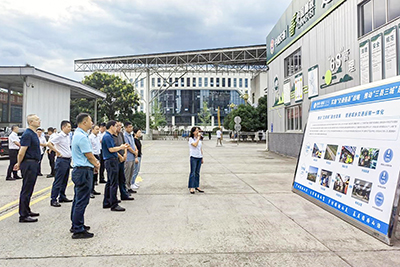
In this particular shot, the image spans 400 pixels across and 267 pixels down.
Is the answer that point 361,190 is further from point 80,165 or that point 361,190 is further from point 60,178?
point 60,178

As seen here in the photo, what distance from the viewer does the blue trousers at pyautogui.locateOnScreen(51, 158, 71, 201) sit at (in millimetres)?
5941

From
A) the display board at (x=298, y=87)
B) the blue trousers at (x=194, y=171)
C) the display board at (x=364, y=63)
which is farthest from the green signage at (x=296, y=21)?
the blue trousers at (x=194, y=171)

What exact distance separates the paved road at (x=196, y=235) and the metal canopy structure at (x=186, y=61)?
2766cm

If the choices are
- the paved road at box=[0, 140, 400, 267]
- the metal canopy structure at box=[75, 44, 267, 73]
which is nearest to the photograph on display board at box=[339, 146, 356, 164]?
the paved road at box=[0, 140, 400, 267]

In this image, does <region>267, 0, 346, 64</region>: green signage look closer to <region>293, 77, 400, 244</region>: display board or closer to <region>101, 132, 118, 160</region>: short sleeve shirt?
<region>293, 77, 400, 244</region>: display board

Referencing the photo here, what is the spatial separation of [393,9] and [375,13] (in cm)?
105

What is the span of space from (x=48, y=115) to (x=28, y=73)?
400 centimetres

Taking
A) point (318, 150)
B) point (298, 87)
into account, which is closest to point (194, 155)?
point (318, 150)

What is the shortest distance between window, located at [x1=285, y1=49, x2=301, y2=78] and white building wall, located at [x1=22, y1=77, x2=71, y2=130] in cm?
1806

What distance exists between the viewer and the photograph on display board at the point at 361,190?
4.23m

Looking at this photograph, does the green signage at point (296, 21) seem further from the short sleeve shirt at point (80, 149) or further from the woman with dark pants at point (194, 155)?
the short sleeve shirt at point (80, 149)

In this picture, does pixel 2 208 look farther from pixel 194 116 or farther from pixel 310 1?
pixel 194 116

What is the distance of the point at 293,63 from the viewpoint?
651 inches

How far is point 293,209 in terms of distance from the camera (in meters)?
5.64
